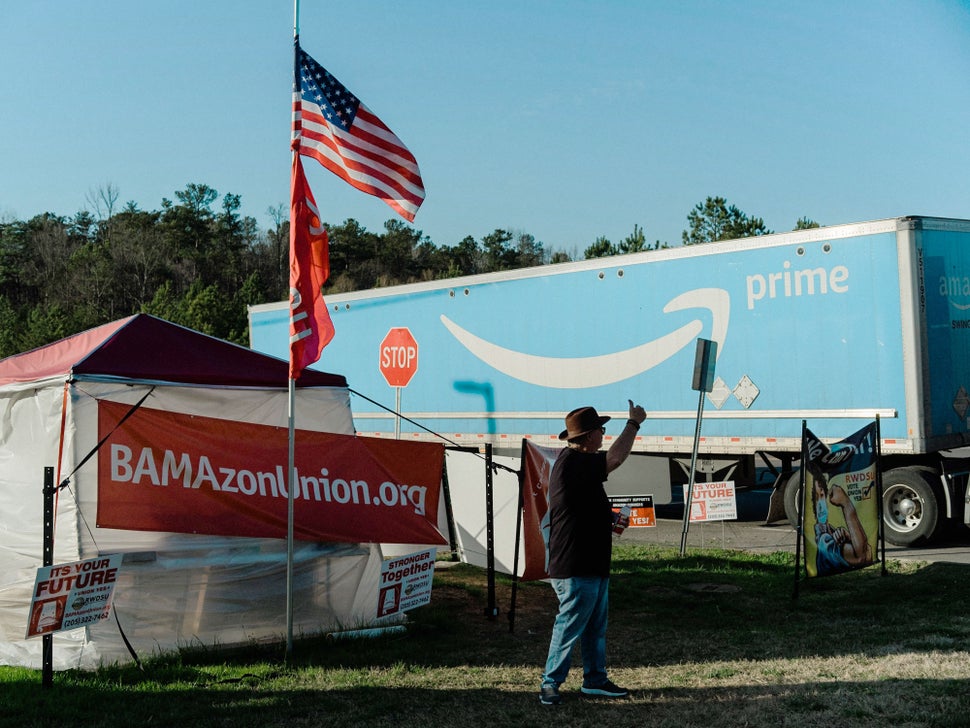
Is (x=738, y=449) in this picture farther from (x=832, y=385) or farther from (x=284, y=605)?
(x=284, y=605)

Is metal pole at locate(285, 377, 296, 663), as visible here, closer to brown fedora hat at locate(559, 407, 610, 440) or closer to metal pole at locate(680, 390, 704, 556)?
brown fedora hat at locate(559, 407, 610, 440)

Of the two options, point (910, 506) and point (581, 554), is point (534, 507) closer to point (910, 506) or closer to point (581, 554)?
point (581, 554)

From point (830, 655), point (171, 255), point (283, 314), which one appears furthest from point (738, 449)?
point (171, 255)

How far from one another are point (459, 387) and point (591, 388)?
9.56 feet

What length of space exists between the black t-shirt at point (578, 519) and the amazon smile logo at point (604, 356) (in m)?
8.07

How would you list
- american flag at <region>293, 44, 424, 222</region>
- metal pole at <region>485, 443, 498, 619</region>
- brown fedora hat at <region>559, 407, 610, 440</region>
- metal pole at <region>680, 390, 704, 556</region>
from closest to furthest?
brown fedora hat at <region>559, 407, 610, 440</region>, american flag at <region>293, 44, 424, 222</region>, metal pole at <region>485, 443, 498, 619</region>, metal pole at <region>680, 390, 704, 556</region>

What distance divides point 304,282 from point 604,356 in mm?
8153

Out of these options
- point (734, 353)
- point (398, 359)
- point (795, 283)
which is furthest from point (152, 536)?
point (398, 359)

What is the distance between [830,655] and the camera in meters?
6.62

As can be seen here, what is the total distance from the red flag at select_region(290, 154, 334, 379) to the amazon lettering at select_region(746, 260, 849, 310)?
7509mm

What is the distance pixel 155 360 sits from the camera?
760cm

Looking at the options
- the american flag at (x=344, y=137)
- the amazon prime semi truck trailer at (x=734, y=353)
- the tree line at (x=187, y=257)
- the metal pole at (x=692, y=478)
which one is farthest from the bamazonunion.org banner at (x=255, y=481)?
the tree line at (x=187, y=257)

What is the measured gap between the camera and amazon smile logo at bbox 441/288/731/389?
1340cm

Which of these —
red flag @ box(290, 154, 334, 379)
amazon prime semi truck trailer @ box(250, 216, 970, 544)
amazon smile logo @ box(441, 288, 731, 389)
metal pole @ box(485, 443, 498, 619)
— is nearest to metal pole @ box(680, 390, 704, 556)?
amazon prime semi truck trailer @ box(250, 216, 970, 544)
